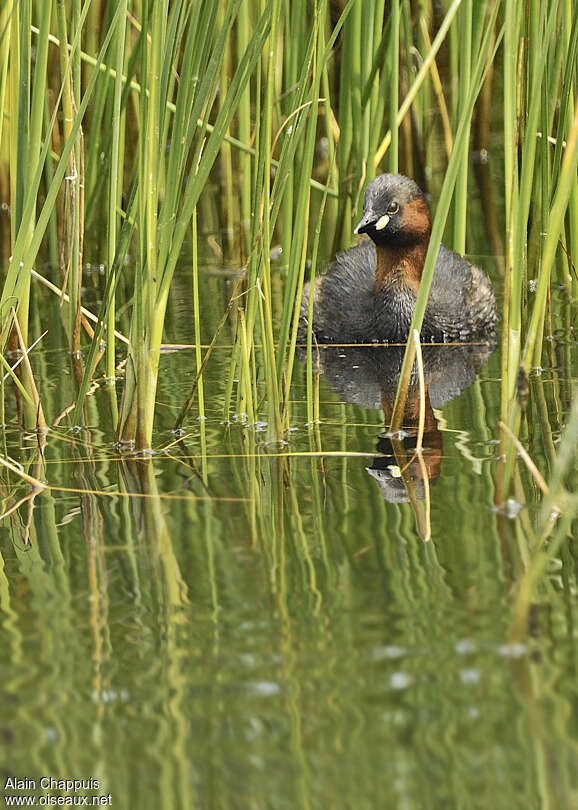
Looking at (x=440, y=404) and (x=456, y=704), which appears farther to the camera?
(x=440, y=404)

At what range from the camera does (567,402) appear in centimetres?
327

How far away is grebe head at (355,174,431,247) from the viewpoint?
4.39 metres

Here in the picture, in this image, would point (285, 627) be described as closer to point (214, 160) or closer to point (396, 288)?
point (214, 160)

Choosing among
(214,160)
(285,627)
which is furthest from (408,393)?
(285,627)

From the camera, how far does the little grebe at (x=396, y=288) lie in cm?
443

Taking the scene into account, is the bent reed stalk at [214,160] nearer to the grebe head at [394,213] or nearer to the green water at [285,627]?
the green water at [285,627]

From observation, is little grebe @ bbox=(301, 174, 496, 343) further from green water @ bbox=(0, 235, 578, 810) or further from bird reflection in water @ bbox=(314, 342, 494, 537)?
green water @ bbox=(0, 235, 578, 810)

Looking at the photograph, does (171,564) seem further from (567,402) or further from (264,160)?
(567,402)

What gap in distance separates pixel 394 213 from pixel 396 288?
252 millimetres

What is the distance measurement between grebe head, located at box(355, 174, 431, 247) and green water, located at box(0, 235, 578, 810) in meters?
1.39

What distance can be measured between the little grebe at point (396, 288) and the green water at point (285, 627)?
130 cm

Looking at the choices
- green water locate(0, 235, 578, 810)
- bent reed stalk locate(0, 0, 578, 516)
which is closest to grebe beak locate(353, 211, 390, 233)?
bent reed stalk locate(0, 0, 578, 516)

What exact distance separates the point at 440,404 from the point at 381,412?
162 millimetres

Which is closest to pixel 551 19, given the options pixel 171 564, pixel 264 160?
pixel 264 160
